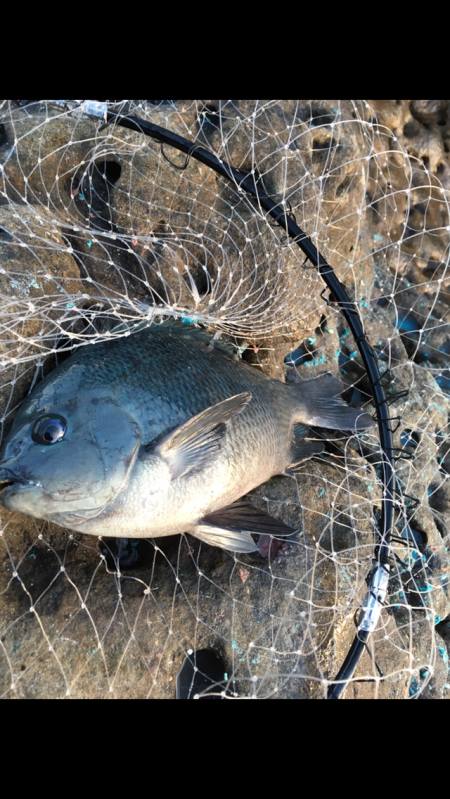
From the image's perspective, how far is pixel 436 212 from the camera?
122 inches

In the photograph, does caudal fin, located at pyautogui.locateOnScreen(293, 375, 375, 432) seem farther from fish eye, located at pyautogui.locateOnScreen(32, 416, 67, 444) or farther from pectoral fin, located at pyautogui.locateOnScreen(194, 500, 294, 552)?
fish eye, located at pyautogui.locateOnScreen(32, 416, 67, 444)

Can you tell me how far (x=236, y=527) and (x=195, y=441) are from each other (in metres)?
0.43

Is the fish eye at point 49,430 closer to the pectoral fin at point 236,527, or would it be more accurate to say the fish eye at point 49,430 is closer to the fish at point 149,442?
the fish at point 149,442

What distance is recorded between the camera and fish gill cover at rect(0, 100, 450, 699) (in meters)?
1.75

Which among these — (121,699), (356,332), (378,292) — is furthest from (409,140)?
(121,699)

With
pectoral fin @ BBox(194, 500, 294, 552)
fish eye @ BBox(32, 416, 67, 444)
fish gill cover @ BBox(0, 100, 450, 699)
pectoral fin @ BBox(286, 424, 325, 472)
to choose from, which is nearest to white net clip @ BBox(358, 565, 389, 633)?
fish gill cover @ BBox(0, 100, 450, 699)

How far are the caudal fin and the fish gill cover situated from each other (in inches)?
6.8

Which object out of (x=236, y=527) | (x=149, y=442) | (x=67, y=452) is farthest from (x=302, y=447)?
(x=67, y=452)

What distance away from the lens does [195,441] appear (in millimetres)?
1650

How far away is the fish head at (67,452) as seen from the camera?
144cm

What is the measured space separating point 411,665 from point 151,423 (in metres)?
1.67

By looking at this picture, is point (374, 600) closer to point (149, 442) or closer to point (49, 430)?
point (149, 442)

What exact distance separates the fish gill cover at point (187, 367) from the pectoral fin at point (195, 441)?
459mm
